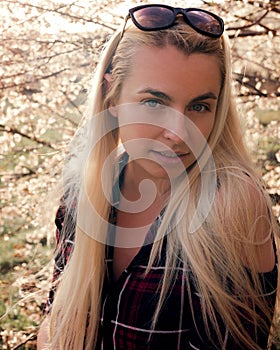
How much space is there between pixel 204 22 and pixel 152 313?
719mm

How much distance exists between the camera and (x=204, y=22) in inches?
59.5

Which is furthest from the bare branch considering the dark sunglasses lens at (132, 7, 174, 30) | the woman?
the dark sunglasses lens at (132, 7, 174, 30)

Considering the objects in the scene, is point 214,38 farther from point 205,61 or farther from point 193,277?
point 193,277

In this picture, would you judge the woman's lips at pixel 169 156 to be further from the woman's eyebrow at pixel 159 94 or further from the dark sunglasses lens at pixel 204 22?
the dark sunglasses lens at pixel 204 22

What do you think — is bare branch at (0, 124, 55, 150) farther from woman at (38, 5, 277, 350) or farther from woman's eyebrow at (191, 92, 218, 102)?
woman's eyebrow at (191, 92, 218, 102)

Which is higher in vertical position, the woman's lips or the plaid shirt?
the woman's lips

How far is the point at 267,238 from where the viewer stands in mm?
1426

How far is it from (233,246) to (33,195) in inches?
84.2

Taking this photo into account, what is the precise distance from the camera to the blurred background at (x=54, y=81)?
297cm

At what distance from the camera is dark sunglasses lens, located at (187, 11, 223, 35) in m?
1.50

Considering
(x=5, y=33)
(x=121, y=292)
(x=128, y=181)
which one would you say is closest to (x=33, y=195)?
(x=5, y=33)

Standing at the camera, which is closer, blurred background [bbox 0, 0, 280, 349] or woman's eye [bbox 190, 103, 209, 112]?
woman's eye [bbox 190, 103, 209, 112]

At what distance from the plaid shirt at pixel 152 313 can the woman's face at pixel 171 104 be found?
182 mm

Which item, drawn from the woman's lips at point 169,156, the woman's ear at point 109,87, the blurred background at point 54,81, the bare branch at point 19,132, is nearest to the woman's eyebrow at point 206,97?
the woman's lips at point 169,156
